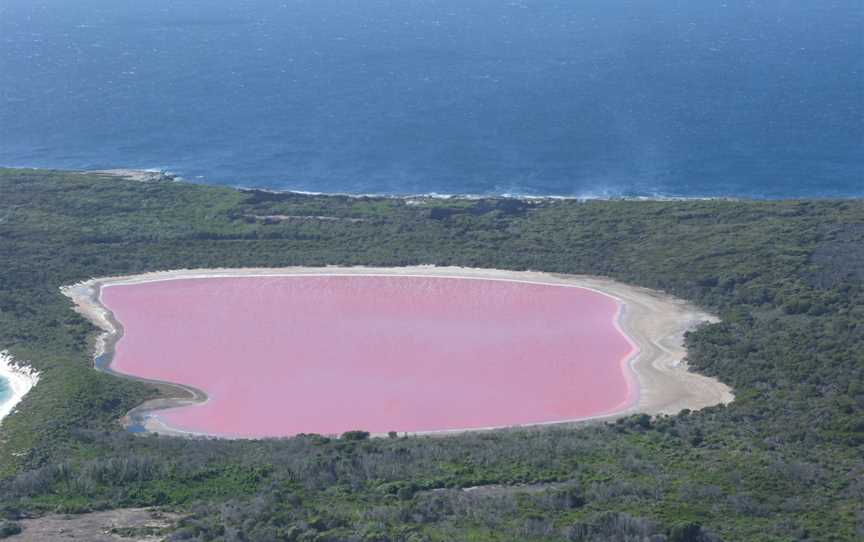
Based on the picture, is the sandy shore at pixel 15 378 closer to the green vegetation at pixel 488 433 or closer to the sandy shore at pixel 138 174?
the green vegetation at pixel 488 433


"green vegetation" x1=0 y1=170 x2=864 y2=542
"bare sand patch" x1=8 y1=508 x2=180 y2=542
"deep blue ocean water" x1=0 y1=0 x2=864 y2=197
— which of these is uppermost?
"deep blue ocean water" x1=0 y1=0 x2=864 y2=197

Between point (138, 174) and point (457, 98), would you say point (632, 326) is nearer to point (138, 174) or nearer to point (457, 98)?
point (138, 174)

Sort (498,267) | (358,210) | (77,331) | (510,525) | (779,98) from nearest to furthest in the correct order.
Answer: (510,525) < (77,331) < (498,267) < (358,210) < (779,98)

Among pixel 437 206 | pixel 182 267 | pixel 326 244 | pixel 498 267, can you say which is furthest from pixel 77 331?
pixel 437 206

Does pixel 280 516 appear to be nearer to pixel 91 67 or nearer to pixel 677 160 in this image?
pixel 677 160

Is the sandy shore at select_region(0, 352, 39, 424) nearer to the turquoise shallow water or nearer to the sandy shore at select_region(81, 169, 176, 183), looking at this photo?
the turquoise shallow water

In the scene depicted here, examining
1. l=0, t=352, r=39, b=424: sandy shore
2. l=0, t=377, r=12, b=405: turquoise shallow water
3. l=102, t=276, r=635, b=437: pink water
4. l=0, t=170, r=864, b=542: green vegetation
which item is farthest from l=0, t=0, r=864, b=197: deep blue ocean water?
l=0, t=377, r=12, b=405: turquoise shallow water

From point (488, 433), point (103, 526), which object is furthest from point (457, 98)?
point (103, 526)

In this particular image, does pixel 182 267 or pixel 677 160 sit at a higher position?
pixel 677 160
